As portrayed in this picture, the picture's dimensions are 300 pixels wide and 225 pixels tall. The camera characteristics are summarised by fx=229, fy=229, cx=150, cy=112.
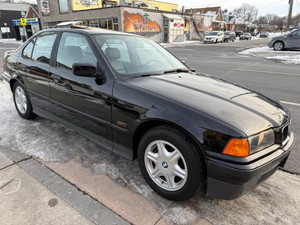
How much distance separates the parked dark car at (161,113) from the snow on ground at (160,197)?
16 cm

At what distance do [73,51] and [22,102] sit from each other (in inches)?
71.3

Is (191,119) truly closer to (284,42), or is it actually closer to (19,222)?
(19,222)

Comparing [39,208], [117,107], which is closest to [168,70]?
[117,107]

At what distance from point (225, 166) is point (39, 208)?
1.74 meters

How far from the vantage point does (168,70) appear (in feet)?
9.90

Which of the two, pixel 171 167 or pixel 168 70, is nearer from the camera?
pixel 171 167

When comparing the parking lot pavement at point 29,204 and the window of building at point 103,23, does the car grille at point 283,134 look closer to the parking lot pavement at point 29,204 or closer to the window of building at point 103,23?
the parking lot pavement at point 29,204

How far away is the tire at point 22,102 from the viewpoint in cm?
395

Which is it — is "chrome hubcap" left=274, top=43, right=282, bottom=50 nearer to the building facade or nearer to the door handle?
the building facade

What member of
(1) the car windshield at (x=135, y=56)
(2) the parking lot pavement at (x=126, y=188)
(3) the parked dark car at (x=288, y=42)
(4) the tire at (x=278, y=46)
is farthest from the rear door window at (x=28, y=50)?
(4) the tire at (x=278, y=46)

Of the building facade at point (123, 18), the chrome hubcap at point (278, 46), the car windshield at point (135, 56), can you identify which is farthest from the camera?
the building facade at point (123, 18)

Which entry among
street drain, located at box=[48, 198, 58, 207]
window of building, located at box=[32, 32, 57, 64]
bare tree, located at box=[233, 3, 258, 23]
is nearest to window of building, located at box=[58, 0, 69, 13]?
window of building, located at box=[32, 32, 57, 64]

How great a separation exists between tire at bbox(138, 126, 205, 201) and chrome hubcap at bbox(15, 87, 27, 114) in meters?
2.79

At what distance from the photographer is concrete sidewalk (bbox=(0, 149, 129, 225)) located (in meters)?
2.03
